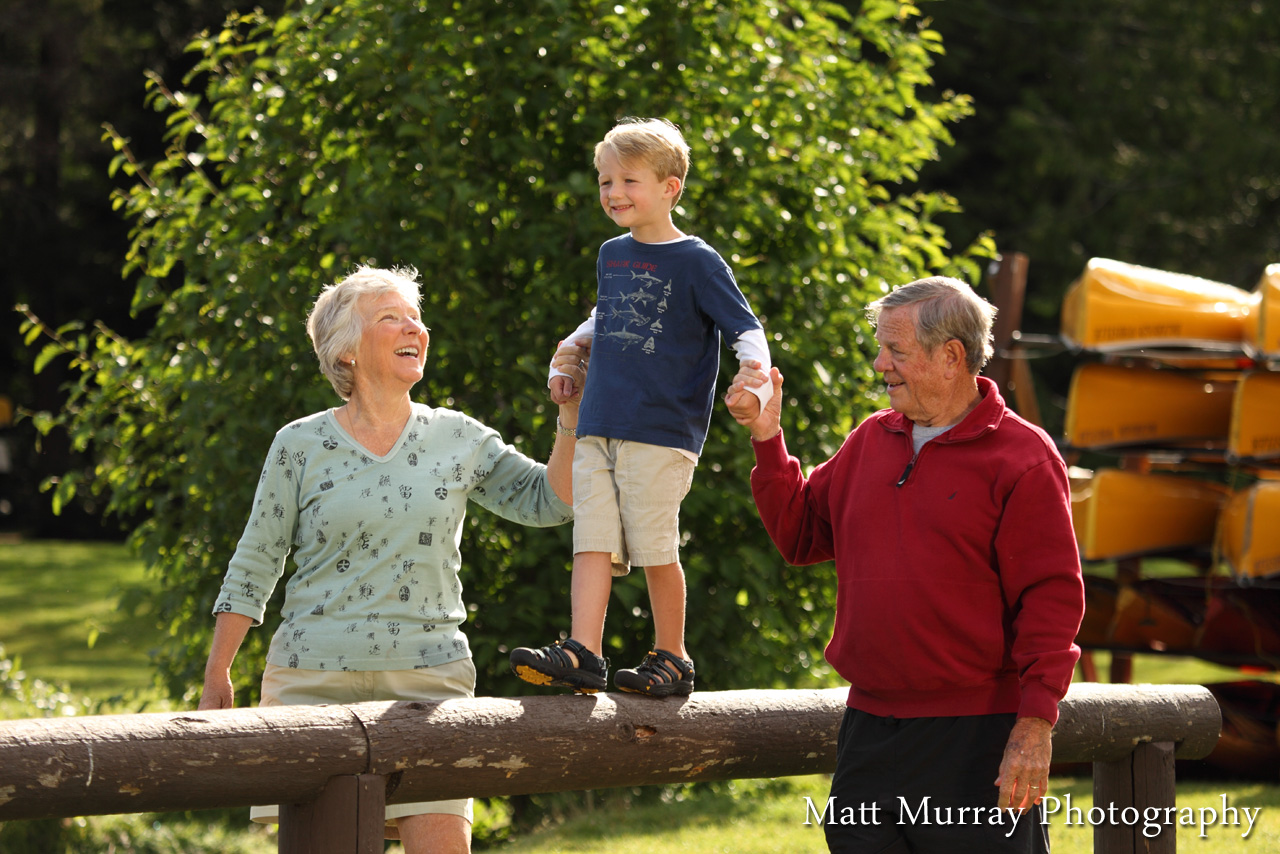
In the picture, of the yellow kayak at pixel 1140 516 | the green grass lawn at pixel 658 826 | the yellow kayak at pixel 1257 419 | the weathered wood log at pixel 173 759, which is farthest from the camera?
the yellow kayak at pixel 1140 516

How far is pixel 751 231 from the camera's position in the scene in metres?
6.52

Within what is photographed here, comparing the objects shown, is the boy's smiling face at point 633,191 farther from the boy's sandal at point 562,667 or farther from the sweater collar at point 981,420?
the boy's sandal at point 562,667

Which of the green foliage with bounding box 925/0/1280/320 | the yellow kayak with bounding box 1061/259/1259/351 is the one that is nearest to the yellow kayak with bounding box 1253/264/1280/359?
the yellow kayak with bounding box 1061/259/1259/351

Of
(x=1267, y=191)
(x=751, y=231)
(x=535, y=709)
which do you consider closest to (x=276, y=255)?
(x=751, y=231)

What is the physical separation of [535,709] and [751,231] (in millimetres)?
3590

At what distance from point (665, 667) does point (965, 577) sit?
944 millimetres

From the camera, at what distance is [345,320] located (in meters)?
3.51

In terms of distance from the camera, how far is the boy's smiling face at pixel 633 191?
12.0 ft

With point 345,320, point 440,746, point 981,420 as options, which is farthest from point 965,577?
point 345,320

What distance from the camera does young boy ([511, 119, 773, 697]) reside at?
368cm

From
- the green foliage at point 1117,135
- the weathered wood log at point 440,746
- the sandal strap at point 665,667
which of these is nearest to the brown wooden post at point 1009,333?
the weathered wood log at point 440,746

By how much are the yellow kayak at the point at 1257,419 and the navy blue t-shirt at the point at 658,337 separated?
5.99 m

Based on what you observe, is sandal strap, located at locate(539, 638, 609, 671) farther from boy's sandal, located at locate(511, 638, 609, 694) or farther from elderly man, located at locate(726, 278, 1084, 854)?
elderly man, located at locate(726, 278, 1084, 854)

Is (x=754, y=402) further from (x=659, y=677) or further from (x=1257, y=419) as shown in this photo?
(x=1257, y=419)
